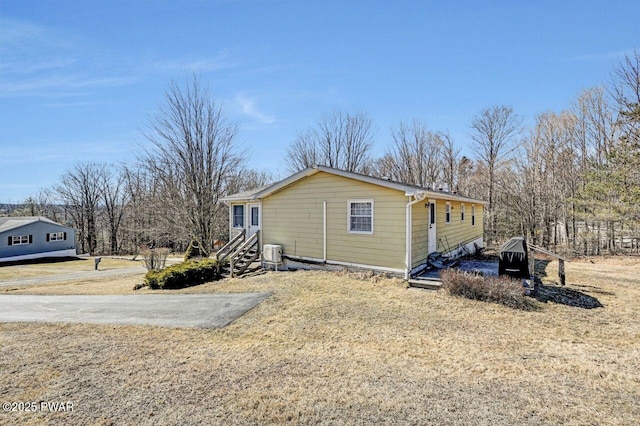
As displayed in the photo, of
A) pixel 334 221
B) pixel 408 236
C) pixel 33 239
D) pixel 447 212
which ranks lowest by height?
pixel 33 239

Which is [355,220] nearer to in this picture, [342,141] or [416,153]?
[342,141]

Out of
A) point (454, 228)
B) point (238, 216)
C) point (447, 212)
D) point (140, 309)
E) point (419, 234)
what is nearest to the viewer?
point (140, 309)

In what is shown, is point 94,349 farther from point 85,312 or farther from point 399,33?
point 399,33

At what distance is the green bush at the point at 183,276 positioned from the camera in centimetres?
1134

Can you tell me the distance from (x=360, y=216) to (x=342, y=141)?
20137mm

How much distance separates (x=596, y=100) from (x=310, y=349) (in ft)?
83.6

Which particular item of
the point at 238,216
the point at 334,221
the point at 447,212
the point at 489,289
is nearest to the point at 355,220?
the point at 334,221

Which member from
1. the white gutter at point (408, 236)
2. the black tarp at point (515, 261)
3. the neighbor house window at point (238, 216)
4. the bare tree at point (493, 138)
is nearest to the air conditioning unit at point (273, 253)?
the neighbor house window at point (238, 216)

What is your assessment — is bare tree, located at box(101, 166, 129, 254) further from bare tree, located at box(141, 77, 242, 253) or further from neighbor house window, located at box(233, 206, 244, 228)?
neighbor house window, located at box(233, 206, 244, 228)

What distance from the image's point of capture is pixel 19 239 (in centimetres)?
2984

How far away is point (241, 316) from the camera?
7238 millimetres

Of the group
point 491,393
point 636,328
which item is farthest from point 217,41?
point 636,328

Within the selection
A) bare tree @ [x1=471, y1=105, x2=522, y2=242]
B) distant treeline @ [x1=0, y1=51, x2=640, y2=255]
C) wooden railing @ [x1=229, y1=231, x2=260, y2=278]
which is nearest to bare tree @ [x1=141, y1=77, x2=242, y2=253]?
distant treeline @ [x1=0, y1=51, x2=640, y2=255]

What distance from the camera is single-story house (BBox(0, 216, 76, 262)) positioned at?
28.9m
